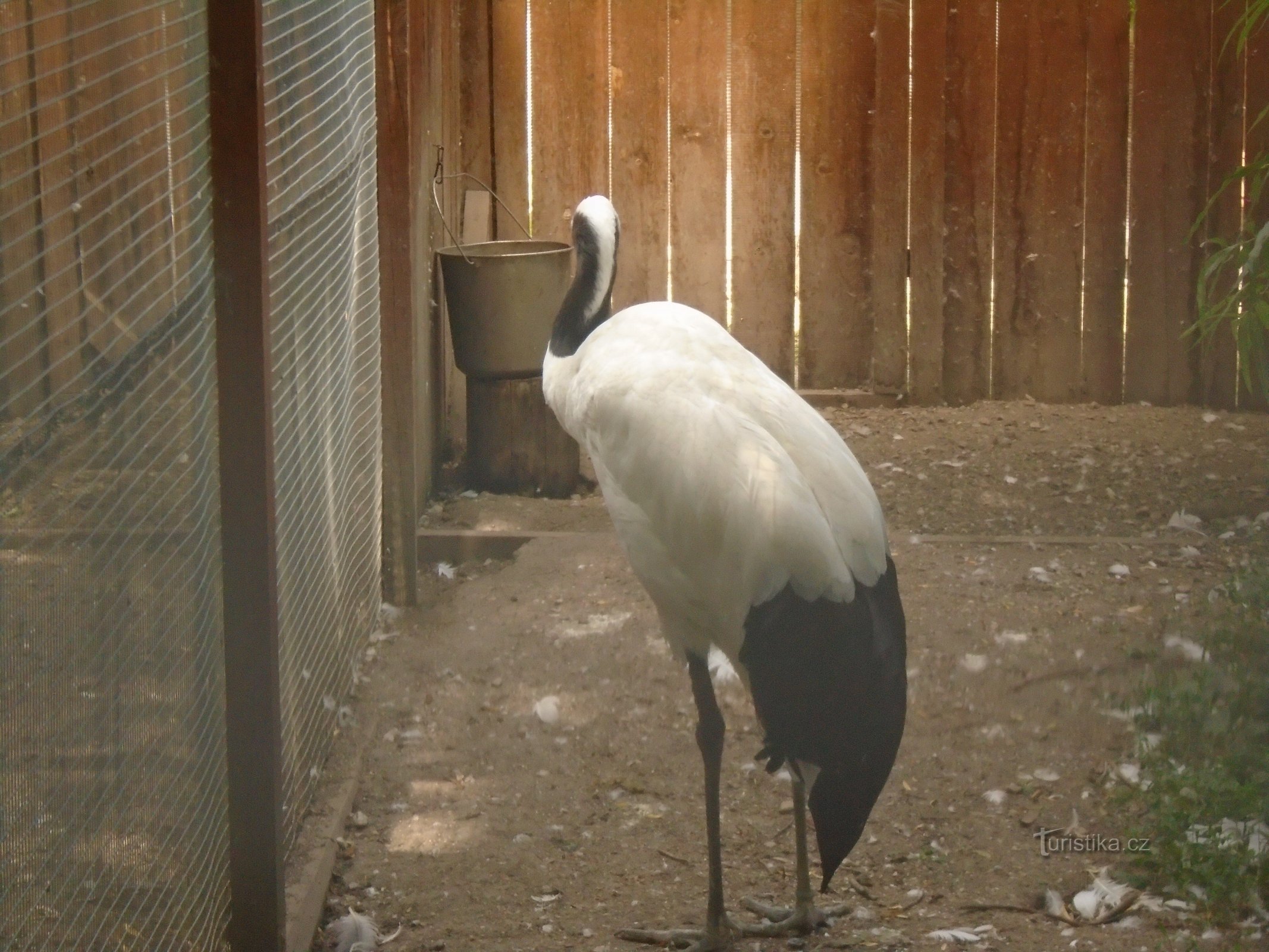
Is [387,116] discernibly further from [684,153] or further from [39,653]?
[39,653]

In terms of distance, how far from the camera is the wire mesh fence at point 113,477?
5.49ft

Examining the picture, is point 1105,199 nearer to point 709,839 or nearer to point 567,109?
point 567,109

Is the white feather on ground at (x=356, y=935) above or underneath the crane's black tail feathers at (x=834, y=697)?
underneath

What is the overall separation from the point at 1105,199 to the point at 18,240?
221 inches

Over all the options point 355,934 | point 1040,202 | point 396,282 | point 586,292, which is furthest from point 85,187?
point 1040,202

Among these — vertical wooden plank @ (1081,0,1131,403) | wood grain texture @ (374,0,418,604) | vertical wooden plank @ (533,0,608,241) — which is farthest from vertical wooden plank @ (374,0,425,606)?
vertical wooden plank @ (1081,0,1131,403)

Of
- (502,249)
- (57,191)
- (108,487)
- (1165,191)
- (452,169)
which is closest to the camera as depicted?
(57,191)

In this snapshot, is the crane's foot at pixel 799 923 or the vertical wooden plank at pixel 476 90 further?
the vertical wooden plank at pixel 476 90

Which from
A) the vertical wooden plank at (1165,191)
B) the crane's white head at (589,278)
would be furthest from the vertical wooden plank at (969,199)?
the crane's white head at (589,278)

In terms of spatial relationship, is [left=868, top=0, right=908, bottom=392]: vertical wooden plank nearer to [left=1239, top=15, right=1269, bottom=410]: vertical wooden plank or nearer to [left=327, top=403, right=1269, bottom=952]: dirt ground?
[left=327, top=403, right=1269, bottom=952]: dirt ground

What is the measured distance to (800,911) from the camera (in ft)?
10.2

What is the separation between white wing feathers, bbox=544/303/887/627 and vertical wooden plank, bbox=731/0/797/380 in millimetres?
3306

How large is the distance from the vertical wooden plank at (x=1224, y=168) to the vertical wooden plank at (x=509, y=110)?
9.24ft

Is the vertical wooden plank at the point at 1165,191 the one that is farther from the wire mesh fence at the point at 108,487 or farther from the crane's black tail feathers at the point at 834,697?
the wire mesh fence at the point at 108,487
